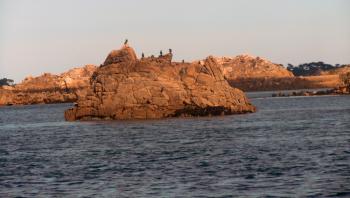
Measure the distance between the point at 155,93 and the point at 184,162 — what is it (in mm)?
43039

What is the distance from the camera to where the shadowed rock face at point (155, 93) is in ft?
280

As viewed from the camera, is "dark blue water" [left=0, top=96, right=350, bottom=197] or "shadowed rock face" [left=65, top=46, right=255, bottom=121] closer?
"dark blue water" [left=0, top=96, right=350, bottom=197]

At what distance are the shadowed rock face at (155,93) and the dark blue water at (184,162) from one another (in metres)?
14.6

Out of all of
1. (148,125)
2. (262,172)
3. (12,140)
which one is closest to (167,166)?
(262,172)

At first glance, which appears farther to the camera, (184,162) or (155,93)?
(155,93)

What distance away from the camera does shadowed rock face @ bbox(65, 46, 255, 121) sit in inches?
3364

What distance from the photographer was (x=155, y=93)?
84562 mm

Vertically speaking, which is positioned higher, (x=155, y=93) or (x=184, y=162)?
(x=155, y=93)

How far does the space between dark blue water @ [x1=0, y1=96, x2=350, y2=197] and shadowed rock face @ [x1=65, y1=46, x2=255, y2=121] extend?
48.0 ft

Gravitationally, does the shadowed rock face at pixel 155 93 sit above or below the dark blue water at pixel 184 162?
above

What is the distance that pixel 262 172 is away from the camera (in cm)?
3612

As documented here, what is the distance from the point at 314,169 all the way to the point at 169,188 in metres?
7.24

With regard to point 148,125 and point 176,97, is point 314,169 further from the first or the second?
point 176,97

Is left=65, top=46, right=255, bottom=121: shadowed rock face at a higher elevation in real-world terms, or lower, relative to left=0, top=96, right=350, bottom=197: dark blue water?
higher
